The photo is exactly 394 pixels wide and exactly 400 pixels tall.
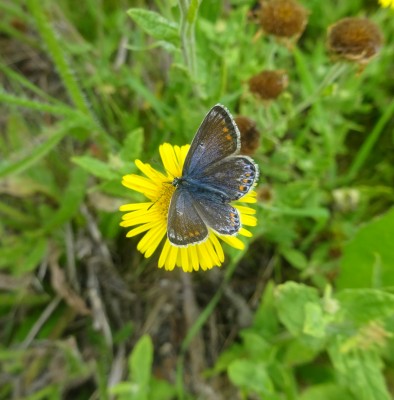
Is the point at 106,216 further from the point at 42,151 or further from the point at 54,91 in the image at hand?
the point at 54,91

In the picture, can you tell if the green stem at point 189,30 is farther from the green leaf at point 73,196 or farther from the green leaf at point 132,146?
the green leaf at point 73,196

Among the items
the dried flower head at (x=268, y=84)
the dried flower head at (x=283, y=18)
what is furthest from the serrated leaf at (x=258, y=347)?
the dried flower head at (x=283, y=18)

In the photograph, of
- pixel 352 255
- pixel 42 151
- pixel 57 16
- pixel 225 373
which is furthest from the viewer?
pixel 57 16

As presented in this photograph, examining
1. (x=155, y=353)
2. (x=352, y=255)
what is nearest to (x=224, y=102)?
(x=352, y=255)

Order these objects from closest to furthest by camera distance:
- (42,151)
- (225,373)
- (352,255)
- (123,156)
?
(123,156) < (42,151) < (352,255) < (225,373)

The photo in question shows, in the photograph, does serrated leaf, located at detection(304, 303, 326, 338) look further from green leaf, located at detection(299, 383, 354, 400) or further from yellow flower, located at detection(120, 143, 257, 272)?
green leaf, located at detection(299, 383, 354, 400)

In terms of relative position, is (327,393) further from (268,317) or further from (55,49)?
(55,49)

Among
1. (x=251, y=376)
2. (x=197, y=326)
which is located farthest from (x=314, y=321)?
(x=197, y=326)
